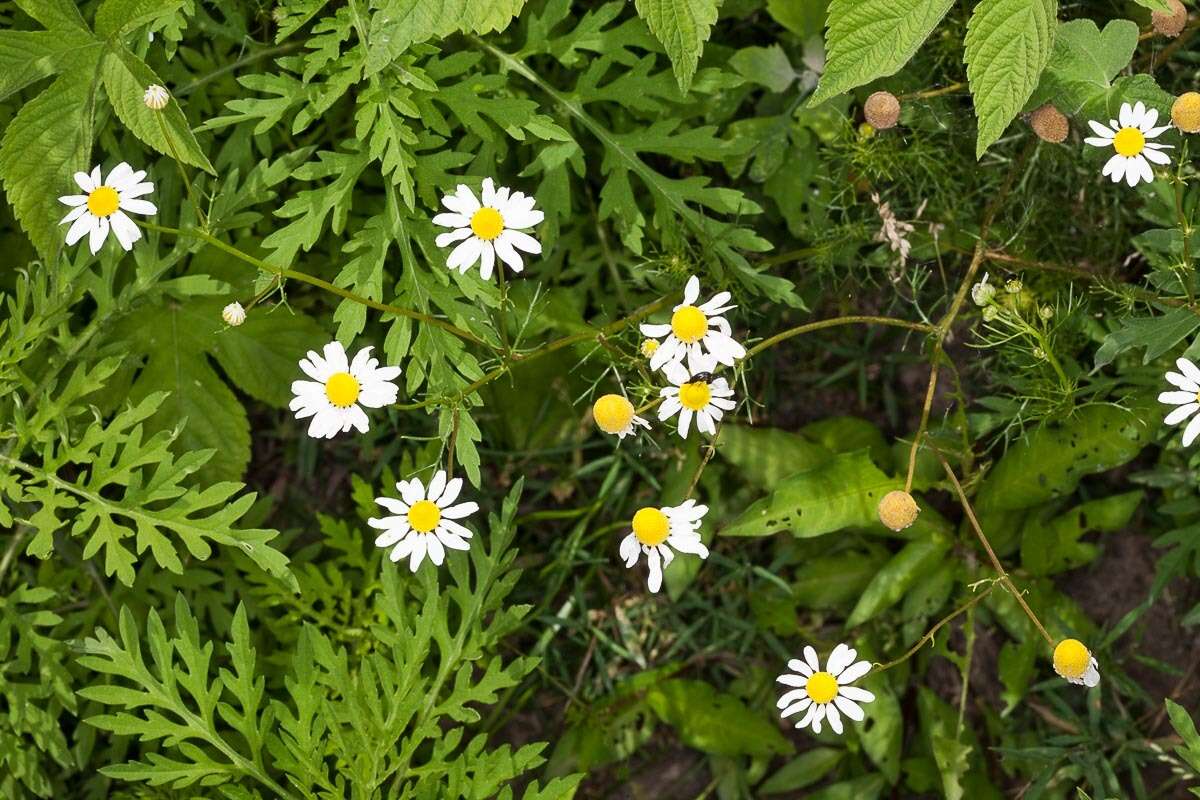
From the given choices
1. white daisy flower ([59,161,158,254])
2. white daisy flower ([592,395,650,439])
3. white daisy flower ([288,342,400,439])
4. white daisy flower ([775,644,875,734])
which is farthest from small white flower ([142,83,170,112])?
white daisy flower ([775,644,875,734])

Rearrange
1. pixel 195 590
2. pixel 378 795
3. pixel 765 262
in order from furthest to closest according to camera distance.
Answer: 1. pixel 195 590
2. pixel 765 262
3. pixel 378 795

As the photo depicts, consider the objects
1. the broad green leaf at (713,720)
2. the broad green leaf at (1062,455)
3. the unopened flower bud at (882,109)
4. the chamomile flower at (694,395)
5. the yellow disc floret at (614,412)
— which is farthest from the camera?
the broad green leaf at (713,720)

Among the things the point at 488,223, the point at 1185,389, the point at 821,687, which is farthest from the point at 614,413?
the point at 1185,389

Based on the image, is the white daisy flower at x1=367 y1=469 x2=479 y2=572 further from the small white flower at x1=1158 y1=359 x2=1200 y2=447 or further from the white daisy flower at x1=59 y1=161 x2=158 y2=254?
the small white flower at x1=1158 y1=359 x2=1200 y2=447

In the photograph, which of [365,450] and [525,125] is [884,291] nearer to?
[525,125]

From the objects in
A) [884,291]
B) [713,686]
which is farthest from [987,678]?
[884,291]

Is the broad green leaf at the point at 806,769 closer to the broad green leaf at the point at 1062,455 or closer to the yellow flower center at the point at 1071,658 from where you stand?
the broad green leaf at the point at 1062,455

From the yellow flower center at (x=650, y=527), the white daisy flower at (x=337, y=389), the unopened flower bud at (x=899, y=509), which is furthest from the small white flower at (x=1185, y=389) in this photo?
the white daisy flower at (x=337, y=389)
